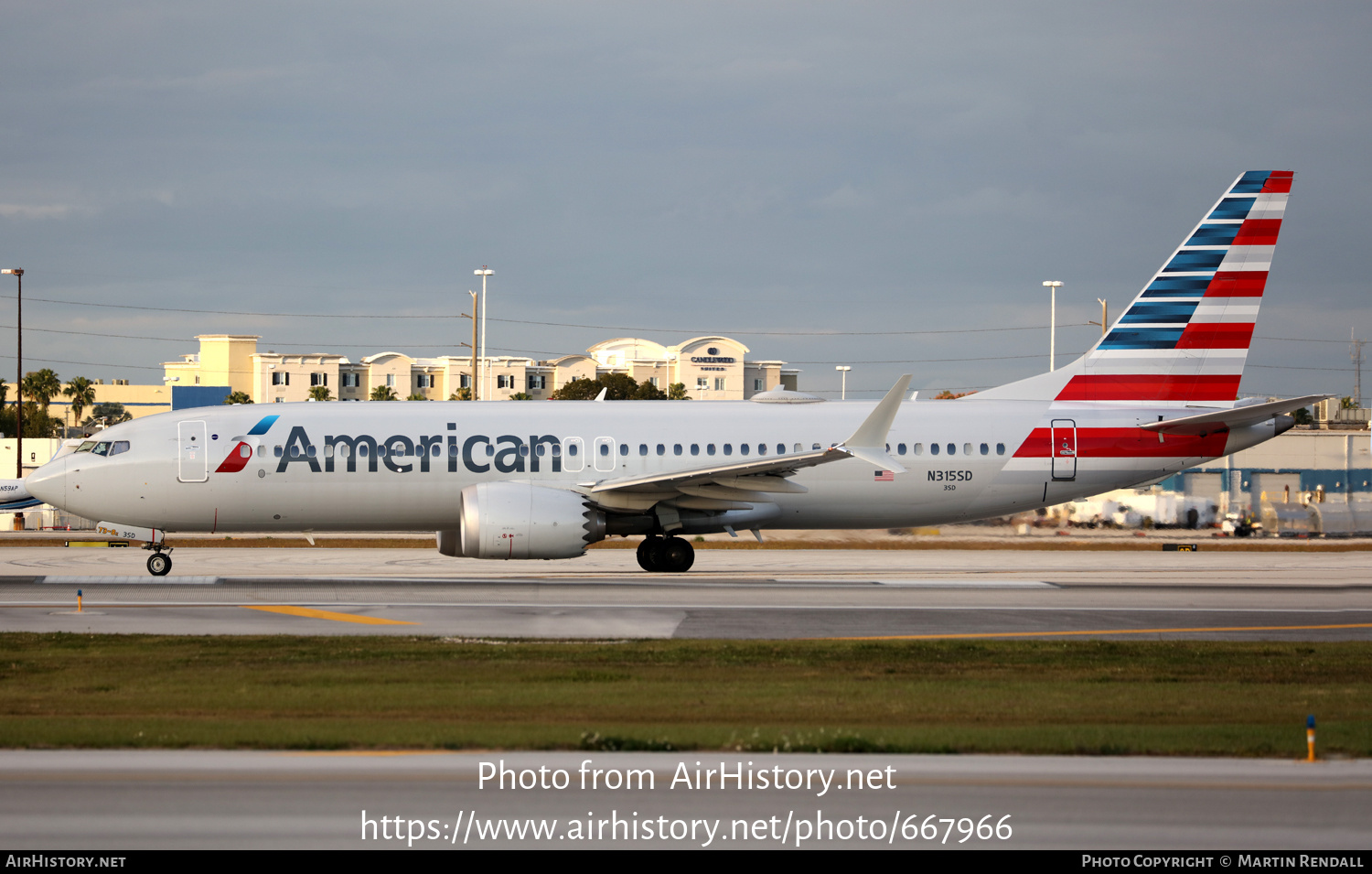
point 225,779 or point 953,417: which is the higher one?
point 953,417

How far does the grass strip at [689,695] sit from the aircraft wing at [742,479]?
29.8 ft

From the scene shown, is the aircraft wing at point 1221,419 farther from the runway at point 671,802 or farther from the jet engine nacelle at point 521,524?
the runway at point 671,802

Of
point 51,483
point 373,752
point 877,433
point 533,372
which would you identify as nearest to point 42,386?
point 533,372

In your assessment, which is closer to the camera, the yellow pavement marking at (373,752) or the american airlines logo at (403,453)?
the yellow pavement marking at (373,752)

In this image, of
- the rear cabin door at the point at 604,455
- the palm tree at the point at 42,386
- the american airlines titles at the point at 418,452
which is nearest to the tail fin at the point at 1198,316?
the rear cabin door at the point at 604,455

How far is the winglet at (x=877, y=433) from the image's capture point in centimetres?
2583

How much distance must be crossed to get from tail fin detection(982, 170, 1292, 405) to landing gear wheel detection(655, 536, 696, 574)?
1001cm

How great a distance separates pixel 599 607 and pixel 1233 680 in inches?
408

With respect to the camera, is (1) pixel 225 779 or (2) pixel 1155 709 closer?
(1) pixel 225 779

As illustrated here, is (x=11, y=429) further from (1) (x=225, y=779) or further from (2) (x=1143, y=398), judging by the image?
(1) (x=225, y=779)

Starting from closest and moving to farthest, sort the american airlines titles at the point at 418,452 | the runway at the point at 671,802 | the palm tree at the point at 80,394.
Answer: the runway at the point at 671,802 < the american airlines titles at the point at 418,452 < the palm tree at the point at 80,394

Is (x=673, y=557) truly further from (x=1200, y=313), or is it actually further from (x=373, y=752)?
(x=373, y=752)
